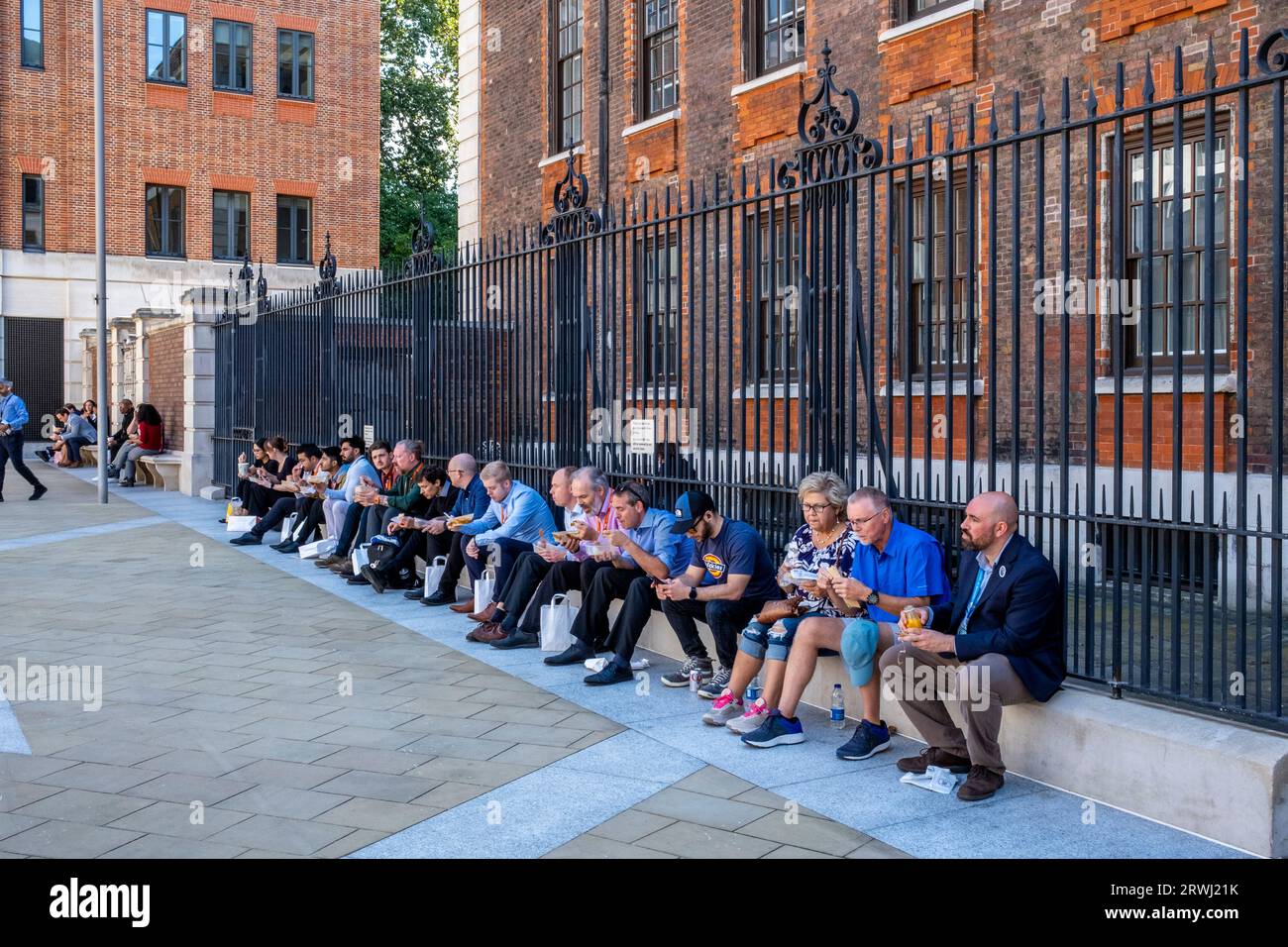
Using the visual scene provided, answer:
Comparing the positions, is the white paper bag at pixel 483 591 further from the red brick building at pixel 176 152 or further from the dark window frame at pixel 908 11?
the red brick building at pixel 176 152

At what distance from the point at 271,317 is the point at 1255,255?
12609mm

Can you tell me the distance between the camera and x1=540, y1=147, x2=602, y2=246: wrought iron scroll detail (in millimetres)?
9891

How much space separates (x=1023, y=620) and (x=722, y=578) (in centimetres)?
226

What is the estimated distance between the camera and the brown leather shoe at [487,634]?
362 inches

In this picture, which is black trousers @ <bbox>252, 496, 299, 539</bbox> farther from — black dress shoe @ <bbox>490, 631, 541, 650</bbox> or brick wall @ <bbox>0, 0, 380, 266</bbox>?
brick wall @ <bbox>0, 0, 380, 266</bbox>

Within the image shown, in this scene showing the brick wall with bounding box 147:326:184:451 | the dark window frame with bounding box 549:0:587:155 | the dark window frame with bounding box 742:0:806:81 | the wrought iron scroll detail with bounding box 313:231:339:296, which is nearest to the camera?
the wrought iron scroll detail with bounding box 313:231:339:296

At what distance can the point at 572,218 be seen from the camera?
10.1 meters

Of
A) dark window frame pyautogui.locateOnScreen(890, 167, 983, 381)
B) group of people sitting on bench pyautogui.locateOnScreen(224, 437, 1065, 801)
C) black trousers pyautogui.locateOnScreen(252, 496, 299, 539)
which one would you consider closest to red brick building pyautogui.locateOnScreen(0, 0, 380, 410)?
black trousers pyautogui.locateOnScreen(252, 496, 299, 539)

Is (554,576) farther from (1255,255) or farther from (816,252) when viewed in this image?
(1255,255)

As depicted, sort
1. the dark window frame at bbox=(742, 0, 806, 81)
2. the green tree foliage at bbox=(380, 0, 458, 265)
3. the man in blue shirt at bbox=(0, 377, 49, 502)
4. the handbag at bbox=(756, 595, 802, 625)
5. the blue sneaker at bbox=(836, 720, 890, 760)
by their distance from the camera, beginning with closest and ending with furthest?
the blue sneaker at bbox=(836, 720, 890, 760), the handbag at bbox=(756, 595, 802, 625), the dark window frame at bbox=(742, 0, 806, 81), the man in blue shirt at bbox=(0, 377, 49, 502), the green tree foliage at bbox=(380, 0, 458, 265)

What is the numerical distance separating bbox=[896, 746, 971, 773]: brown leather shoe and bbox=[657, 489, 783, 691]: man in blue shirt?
65.7 inches

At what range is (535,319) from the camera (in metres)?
10.8

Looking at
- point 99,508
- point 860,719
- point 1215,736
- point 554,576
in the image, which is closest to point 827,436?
point 860,719

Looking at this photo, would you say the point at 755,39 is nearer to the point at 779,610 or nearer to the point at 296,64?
the point at 779,610
